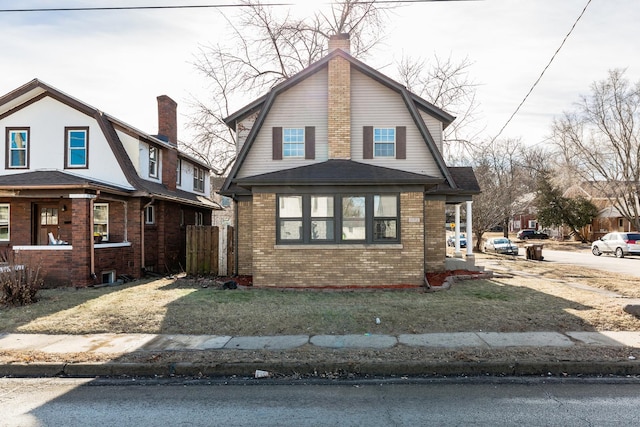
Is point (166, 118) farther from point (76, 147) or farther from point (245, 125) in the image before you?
point (245, 125)

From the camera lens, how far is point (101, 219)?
1631 cm

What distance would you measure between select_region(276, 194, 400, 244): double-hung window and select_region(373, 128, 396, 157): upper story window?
8.33 ft

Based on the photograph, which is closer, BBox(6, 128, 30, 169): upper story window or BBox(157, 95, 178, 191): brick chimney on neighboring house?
BBox(6, 128, 30, 169): upper story window

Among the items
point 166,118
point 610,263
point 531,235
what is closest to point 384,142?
point 166,118

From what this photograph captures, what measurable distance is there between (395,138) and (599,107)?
114 ft

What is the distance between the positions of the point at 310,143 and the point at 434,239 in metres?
5.78

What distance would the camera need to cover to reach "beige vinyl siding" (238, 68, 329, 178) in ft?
48.2

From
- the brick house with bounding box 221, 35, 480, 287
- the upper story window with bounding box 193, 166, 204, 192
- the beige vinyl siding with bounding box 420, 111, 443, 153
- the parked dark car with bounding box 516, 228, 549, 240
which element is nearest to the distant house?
the parked dark car with bounding box 516, 228, 549, 240

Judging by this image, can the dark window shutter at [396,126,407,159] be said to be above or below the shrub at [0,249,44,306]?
above

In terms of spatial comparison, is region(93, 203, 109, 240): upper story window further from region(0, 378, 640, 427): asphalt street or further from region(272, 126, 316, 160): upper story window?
region(0, 378, 640, 427): asphalt street

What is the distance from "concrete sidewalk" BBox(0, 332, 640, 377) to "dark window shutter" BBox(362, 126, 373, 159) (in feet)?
27.2

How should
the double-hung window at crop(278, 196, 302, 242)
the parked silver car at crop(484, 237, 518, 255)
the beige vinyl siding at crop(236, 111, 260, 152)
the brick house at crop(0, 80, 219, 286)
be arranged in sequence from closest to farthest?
the double-hung window at crop(278, 196, 302, 242), the brick house at crop(0, 80, 219, 286), the beige vinyl siding at crop(236, 111, 260, 152), the parked silver car at crop(484, 237, 518, 255)

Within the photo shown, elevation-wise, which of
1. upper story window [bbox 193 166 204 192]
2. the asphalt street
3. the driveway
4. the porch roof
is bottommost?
the driveway

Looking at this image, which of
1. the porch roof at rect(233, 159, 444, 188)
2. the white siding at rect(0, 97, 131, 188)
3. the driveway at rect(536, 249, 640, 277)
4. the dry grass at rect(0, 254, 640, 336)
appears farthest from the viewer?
the driveway at rect(536, 249, 640, 277)
